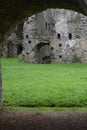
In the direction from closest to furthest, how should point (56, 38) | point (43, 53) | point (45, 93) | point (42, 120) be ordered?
point (42, 120)
point (45, 93)
point (56, 38)
point (43, 53)

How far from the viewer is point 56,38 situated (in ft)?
96.5

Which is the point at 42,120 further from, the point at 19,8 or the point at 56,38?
the point at 56,38

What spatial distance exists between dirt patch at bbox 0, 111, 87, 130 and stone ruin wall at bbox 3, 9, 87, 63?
721 inches

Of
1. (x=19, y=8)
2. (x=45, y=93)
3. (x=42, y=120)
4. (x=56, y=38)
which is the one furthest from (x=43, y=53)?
(x=42, y=120)

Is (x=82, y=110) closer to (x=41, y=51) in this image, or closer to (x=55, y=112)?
(x=55, y=112)

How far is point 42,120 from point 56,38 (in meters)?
21.0

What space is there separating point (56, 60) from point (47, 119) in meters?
20.6

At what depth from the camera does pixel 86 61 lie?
27578mm

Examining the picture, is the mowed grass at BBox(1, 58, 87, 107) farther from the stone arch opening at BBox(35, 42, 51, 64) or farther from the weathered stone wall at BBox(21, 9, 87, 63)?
the stone arch opening at BBox(35, 42, 51, 64)

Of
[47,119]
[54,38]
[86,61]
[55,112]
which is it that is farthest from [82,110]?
[54,38]

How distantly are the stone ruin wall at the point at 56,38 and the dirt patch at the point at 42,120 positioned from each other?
18303mm

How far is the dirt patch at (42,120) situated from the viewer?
312 inches

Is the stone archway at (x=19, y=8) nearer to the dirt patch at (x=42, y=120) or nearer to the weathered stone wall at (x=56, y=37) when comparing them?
the dirt patch at (x=42, y=120)

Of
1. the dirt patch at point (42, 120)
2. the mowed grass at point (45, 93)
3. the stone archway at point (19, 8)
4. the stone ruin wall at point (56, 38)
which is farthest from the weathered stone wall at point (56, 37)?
the dirt patch at point (42, 120)
